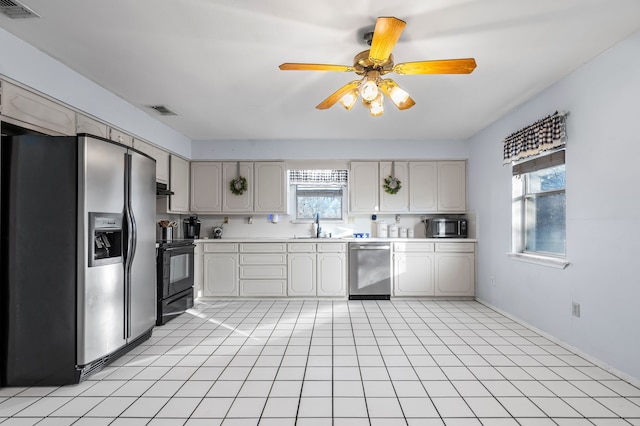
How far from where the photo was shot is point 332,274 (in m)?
4.89

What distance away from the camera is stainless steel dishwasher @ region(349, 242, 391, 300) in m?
4.86

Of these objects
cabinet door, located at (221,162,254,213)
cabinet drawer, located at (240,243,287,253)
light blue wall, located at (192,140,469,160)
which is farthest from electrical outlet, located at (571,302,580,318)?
cabinet door, located at (221,162,254,213)

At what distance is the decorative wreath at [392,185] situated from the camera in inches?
201

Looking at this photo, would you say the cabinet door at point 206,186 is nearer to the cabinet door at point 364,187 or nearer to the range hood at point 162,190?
the range hood at point 162,190

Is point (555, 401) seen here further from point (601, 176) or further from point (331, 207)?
point (331, 207)

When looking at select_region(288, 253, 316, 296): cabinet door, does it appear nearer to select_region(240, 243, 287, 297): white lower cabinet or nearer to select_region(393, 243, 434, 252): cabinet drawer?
select_region(240, 243, 287, 297): white lower cabinet

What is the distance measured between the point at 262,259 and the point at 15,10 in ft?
11.9

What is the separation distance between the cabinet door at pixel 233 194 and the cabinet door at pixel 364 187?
5.25 ft

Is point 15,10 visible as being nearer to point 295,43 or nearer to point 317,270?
point 295,43

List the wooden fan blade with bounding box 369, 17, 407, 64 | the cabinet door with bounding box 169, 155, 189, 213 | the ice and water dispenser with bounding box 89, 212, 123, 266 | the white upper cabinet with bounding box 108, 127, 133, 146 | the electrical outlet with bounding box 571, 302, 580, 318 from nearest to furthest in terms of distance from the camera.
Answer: the wooden fan blade with bounding box 369, 17, 407, 64 → the ice and water dispenser with bounding box 89, 212, 123, 266 → the electrical outlet with bounding box 571, 302, 580, 318 → the white upper cabinet with bounding box 108, 127, 133, 146 → the cabinet door with bounding box 169, 155, 189, 213

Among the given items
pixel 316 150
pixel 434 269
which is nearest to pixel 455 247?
pixel 434 269

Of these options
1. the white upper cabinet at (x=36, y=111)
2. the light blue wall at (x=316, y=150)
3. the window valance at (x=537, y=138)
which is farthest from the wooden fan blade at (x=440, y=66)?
the light blue wall at (x=316, y=150)

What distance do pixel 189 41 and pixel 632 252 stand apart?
3.46m

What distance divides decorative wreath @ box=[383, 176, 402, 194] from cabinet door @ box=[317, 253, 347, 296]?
→ 4.09 feet
